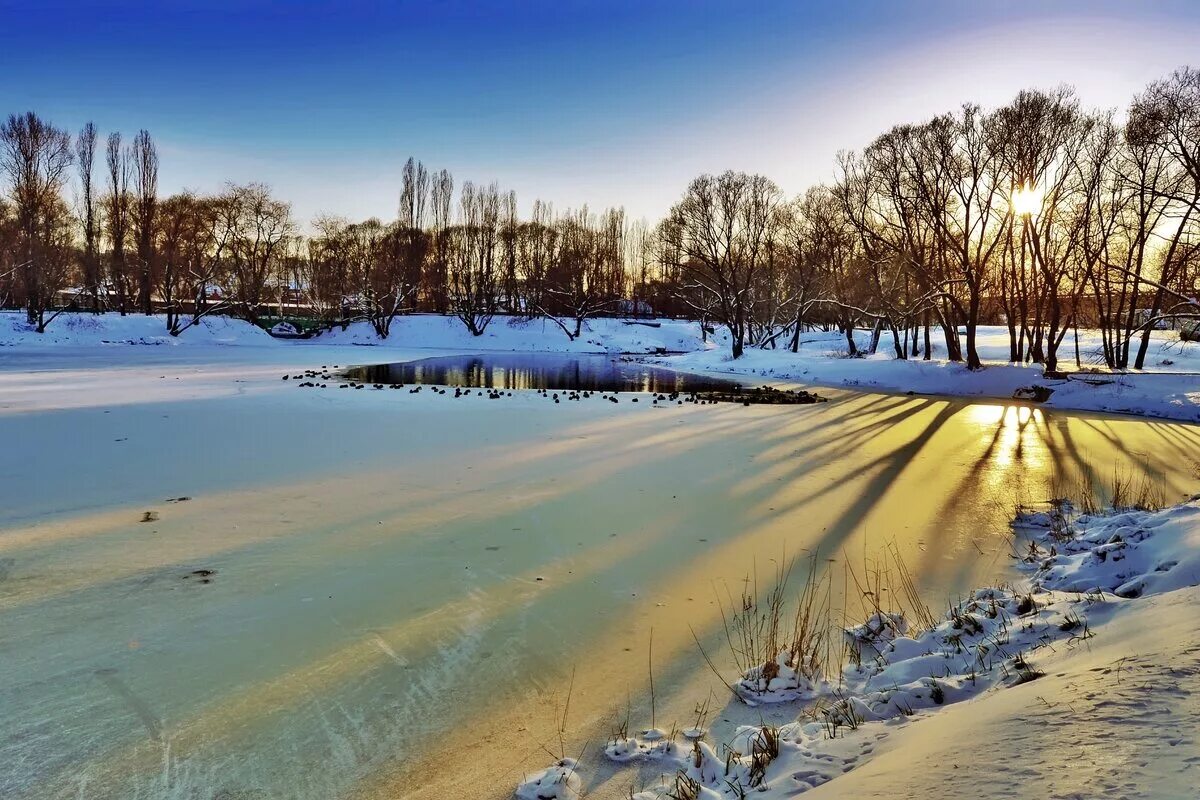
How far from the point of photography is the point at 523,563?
5.22 meters

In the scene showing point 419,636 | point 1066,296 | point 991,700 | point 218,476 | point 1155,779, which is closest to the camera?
point 1155,779

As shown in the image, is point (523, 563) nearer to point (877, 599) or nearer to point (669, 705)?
point (669, 705)

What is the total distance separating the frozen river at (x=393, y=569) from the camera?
2.90 metres

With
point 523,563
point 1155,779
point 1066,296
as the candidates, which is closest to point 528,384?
point 523,563

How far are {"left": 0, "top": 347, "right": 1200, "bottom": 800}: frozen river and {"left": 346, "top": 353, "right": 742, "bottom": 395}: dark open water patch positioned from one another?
32.6 feet

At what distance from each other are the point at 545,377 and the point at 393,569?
21.2 meters

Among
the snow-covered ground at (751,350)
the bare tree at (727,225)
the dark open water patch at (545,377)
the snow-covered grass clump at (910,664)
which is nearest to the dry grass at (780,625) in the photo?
the snow-covered grass clump at (910,664)

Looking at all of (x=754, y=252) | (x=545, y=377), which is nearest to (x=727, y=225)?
(x=754, y=252)

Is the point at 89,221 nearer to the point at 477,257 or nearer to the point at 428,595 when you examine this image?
the point at 477,257

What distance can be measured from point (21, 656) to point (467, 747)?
8.96 ft

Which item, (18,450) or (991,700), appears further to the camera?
(18,450)

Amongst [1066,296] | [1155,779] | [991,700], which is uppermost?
[1066,296]

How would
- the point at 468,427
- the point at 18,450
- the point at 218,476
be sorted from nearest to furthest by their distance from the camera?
the point at 218,476, the point at 18,450, the point at 468,427

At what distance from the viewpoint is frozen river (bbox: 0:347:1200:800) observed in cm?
290
